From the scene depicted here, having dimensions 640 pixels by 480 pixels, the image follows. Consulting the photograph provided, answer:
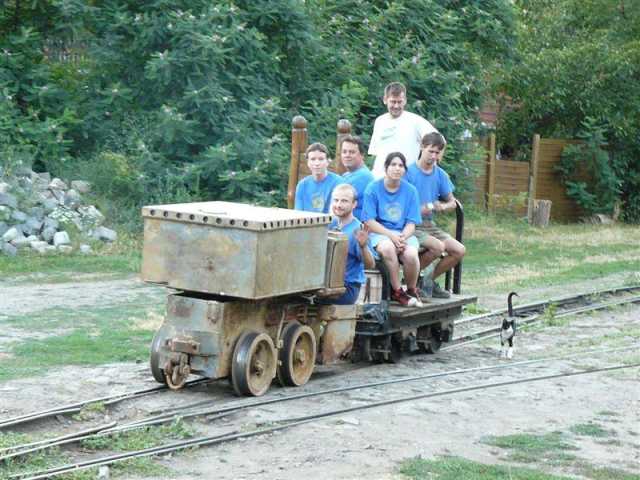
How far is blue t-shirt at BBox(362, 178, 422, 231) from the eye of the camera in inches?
455

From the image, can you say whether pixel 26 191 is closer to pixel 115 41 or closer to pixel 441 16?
pixel 115 41

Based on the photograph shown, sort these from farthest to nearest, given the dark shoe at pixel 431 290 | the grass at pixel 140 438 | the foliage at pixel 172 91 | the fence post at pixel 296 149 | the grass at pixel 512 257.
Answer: the foliage at pixel 172 91 → the grass at pixel 512 257 → the fence post at pixel 296 149 → the dark shoe at pixel 431 290 → the grass at pixel 140 438

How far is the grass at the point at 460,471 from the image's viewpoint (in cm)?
761

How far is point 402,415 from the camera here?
9.31m

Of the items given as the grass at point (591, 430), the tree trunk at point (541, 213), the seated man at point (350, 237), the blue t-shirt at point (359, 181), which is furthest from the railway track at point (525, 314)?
the tree trunk at point (541, 213)

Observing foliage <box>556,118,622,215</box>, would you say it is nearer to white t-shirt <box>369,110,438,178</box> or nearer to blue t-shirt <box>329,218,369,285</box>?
white t-shirt <box>369,110,438,178</box>

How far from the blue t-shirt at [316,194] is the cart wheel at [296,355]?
133cm

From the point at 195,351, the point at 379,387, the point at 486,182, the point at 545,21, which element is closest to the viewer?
the point at 195,351

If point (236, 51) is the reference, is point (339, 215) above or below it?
below

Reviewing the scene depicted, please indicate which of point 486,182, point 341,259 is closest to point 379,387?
point 341,259

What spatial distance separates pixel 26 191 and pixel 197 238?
31.8 ft

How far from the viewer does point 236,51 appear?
818 inches

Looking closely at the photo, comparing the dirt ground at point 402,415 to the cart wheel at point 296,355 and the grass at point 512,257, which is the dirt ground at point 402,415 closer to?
the cart wheel at point 296,355

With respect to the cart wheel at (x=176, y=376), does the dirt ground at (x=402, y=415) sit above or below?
below
